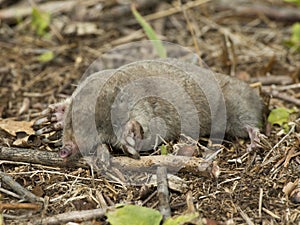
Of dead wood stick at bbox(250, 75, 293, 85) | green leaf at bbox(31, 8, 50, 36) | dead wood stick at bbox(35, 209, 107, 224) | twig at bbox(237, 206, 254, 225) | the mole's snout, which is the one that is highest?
green leaf at bbox(31, 8, 50, 36)

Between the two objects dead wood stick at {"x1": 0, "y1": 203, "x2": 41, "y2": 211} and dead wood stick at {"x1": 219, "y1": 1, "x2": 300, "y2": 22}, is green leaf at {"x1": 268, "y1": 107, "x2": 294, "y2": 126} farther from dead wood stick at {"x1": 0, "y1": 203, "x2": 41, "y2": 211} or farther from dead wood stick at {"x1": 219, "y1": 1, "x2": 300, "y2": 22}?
dead wood stick at {"x1": 219, "y1": 1, "x2": 300, "y2": 22}

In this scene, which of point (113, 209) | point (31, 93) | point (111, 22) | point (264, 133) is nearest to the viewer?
point (113, 209)

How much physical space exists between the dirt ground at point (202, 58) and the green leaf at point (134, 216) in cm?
17

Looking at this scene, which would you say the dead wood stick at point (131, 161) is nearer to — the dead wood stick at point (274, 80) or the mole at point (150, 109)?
the mole at point (150, 109)

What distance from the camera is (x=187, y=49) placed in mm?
5520

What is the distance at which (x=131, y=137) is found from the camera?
3.35 m

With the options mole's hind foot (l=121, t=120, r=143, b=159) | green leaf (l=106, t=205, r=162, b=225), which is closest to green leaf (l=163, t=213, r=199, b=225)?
green leaf (l=106, t=205, r=162, b=225)

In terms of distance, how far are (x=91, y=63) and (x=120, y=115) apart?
76.5 inches

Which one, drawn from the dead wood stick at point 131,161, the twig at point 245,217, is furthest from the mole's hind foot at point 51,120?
the twig at point 245,217

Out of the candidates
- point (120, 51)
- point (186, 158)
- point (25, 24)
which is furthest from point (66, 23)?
point (186, 158)

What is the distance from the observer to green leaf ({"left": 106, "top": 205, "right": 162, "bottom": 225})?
2811 millimetres

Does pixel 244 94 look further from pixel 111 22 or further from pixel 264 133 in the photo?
pixel 111 22

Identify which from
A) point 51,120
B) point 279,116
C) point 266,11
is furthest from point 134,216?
point 266,11

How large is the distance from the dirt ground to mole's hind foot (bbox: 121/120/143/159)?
227 mm
